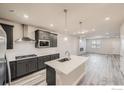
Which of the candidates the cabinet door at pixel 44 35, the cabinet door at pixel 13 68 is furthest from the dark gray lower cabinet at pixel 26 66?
the cabinet door at pixel 44 35

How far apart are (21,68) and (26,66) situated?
231 millimetres

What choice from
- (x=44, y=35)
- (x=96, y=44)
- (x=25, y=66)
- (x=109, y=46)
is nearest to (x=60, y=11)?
(x=44, y=35)

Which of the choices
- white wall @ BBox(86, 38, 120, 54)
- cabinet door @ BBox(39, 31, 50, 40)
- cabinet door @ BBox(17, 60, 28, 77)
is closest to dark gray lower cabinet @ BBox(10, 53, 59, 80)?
cabinet door @ BBox(17, 60, 28, 77)

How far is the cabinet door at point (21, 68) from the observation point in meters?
3.18

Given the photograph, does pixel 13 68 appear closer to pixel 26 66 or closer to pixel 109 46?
pixel 26 66

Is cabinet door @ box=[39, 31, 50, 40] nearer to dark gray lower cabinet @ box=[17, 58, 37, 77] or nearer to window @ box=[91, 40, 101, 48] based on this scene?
dark gray lower cabinet @ box=[17, 58, 37, 77]

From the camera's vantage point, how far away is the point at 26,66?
11.4 ft

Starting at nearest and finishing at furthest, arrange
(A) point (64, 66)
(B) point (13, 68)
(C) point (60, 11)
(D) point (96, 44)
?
(A) point (64, 66)
(C) point (60, 11)
(B) point (13, 68)
(D) point (96, 44)

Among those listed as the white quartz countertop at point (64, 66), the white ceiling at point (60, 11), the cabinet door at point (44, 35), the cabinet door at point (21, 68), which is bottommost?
the cabinet door at point (21, 68)

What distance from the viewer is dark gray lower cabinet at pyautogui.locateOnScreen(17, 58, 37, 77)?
3.21m

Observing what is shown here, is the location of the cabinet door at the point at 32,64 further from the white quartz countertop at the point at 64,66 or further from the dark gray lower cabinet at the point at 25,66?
the white quartz countertop at the point at 64,66

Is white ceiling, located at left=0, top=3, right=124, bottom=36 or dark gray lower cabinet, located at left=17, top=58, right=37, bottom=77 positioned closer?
white ceiling, located at left=0, top=3, right=124, bottom=36
